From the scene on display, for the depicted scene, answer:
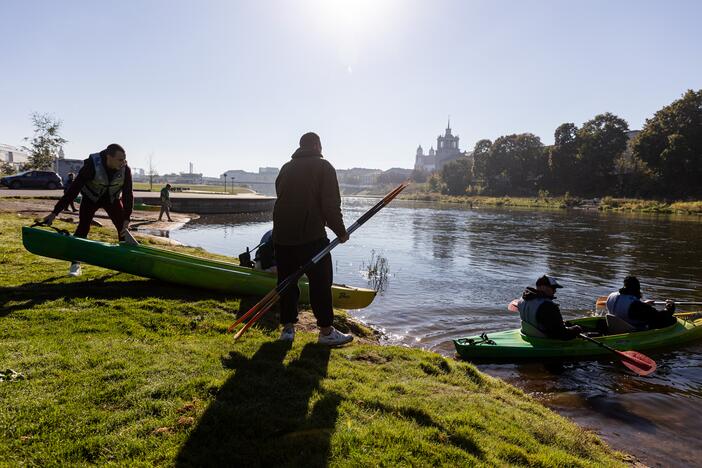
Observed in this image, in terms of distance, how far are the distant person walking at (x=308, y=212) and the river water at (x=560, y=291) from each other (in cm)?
418

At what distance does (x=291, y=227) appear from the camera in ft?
17.9

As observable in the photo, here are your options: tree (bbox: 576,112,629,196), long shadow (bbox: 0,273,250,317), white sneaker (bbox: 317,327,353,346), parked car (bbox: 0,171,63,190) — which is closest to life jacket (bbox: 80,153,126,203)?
long shadow (bbox: 0,273,250,317)

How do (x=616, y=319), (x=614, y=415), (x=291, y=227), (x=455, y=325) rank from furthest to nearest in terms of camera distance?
1. (x=455, y=325)
2. (x=616, y=319)
3. (x=614, y=415)
4. (x=291, y=227)

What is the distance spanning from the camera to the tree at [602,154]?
82062 millimetres

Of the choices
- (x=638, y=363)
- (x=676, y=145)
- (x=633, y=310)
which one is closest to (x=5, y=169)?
(x=633, y=310)

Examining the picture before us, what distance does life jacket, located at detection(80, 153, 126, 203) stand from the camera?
770 cm

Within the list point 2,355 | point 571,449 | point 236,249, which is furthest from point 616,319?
point 236,249

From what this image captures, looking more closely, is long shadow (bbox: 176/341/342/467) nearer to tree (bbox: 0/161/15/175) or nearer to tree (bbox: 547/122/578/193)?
tree (bbox: 0/161/15/175)

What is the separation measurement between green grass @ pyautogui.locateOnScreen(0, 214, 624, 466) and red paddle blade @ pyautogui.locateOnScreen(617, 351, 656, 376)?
2.65m

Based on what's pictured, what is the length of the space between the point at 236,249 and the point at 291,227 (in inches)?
598

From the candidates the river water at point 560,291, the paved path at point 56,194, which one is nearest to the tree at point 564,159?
the river water at point 560,291

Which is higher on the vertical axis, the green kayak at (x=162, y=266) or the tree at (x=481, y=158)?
the tree at (x=481, y=158)

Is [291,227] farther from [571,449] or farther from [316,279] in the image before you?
[571,449]

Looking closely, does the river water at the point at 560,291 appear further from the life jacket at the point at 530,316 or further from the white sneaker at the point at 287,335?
the white sneaker at the point at 287,335
